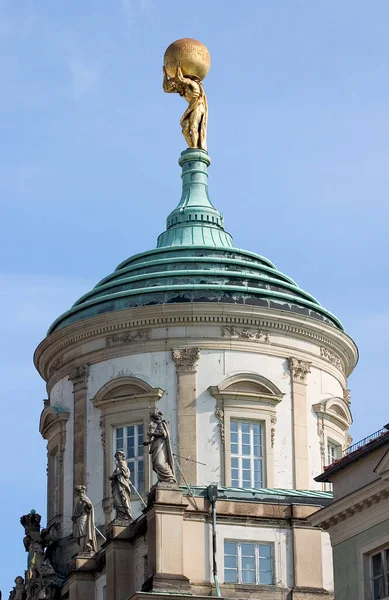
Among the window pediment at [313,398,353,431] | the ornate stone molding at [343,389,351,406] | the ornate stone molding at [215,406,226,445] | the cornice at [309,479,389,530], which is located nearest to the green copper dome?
the ornate stone molding at [343,389,351,406]

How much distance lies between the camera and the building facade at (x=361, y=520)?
1674 inches

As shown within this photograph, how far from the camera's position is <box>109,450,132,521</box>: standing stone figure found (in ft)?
184

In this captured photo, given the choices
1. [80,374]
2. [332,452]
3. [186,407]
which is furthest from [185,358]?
[332,452]

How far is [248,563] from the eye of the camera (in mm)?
55062

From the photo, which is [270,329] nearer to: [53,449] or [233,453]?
[233,453]

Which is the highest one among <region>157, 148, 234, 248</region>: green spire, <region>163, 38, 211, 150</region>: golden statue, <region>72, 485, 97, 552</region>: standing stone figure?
<region>163, 38, 211, 150</region>: golden statue

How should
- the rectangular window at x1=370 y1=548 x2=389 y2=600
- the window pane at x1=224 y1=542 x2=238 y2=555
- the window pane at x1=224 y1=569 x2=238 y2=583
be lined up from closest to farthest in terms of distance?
the rectangular window at x1=370 y1=548 x2=389 y2=600 < the window pane at x1=224 y1=569 x2=238 y2=583 < the window pane at x1=224 y1=542 x2=238 y2=555

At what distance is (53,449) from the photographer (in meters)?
63.3

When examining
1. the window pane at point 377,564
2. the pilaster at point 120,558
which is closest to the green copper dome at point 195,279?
the pilaster at point 120,558

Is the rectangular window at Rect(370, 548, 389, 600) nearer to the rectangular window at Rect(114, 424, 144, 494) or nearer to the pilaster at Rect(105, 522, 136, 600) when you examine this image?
the pilaster at Rect(105, 522, 136, 600)

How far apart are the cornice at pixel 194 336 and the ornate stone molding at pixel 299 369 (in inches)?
10.9

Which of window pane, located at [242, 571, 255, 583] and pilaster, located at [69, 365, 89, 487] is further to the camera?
pilaster, located at [69, 365, 89, 487]

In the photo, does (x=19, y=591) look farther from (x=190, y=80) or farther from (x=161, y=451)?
(x=190, y=80)

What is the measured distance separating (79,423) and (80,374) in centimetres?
165
